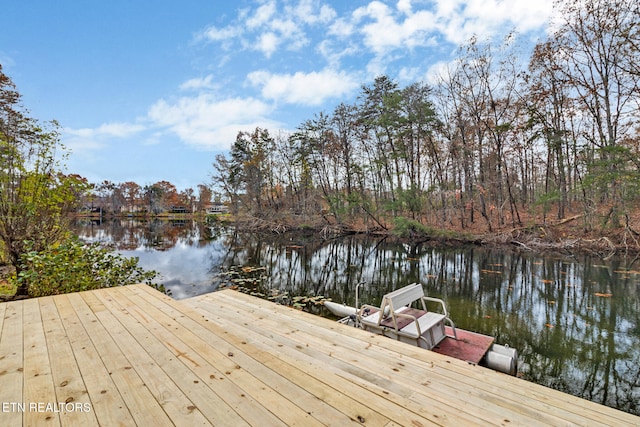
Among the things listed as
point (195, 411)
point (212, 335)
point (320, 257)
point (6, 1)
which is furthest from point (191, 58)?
point (195, 411)

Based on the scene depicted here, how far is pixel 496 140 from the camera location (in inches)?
597

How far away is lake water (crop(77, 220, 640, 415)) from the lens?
360cm

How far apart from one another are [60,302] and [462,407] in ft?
13.6

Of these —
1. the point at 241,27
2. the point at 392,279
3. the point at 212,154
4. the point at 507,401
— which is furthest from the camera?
the point at 212,154

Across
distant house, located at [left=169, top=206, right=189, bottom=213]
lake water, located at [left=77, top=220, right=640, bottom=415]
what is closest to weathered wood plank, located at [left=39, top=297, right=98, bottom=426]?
lake water, located at [left=77, top=220, right=640, bottom=415]

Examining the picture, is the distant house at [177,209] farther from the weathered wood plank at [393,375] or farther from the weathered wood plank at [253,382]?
the weathered wood plank at [253,382]

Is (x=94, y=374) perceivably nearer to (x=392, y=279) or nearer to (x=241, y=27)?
(x=392, y=279)

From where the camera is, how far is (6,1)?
5543mm

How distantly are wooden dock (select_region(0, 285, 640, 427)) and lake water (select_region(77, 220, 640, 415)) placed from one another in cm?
225

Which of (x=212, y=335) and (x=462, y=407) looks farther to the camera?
(x=212, y=335)

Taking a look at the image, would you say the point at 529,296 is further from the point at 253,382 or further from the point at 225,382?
the point at 225,382

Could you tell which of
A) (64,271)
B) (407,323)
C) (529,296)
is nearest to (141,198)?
(64,271)

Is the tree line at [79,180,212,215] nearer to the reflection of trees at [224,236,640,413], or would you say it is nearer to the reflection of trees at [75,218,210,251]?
the reflection of trees at [75,218,210,251]

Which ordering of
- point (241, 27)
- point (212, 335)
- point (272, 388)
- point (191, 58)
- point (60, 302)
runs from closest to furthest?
point (272, 388)
point (212, 335)
point (60, 302)
point (241, 27)
point (191, 58)
